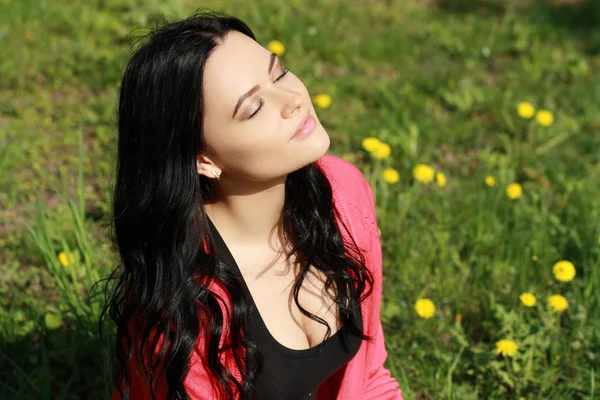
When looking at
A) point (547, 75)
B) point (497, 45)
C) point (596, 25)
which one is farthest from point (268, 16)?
point (596, 25)

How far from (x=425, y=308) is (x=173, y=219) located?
1069 millimetres

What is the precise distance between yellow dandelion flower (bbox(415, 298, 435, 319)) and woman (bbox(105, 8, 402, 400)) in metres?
0.38

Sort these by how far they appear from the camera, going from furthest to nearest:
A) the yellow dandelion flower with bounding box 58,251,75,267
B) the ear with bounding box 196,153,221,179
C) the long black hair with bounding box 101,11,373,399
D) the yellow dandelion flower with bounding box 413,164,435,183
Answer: the yellow dandelion flower with bounding box 413,164,435,183
the yellow dandelion flower with bounding box 58,251,75,267
the ear with bounding box 196,153,221,179
the long black hair with bounding box 101,11,373,399

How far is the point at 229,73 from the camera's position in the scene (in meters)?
1.62

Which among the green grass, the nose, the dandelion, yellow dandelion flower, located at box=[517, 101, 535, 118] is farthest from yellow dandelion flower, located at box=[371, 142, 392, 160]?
the nose

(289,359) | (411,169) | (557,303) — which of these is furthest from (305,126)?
(411,169)

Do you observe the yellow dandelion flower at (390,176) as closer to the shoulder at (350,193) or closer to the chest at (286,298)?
the shoulder at (350,193)

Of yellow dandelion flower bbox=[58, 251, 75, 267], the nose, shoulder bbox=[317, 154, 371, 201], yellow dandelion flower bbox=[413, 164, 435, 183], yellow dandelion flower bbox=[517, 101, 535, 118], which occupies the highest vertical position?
the nose

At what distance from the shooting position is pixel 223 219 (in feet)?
6.13

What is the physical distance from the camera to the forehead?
161 centimetres

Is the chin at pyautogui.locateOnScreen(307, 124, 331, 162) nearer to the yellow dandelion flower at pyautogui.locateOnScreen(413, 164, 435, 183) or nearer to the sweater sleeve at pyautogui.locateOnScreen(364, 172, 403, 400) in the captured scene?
the sweater sleeve at pyautogui.locateOnScreen(364, 172, 403, 400)

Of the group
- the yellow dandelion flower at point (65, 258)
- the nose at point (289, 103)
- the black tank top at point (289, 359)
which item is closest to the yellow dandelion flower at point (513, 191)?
the black tank top at point (289, 359)

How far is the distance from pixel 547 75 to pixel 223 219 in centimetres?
264

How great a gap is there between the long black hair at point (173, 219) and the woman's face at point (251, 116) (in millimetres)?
28
